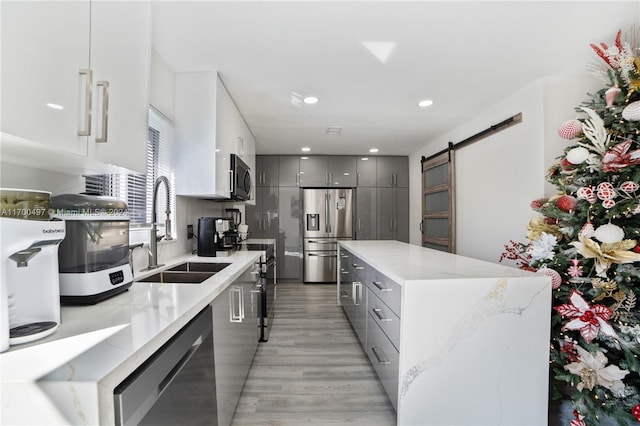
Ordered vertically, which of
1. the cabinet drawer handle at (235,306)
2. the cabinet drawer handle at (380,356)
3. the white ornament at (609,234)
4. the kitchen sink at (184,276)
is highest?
the white ornament at (609,234)

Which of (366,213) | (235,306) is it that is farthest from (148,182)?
(366,213)

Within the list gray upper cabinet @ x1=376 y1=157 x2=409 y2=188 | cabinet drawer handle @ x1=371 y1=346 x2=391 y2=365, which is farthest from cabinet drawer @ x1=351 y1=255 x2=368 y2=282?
gray upper cabinet @ x1=376 y1=157 x2=409 y2=188

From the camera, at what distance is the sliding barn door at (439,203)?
385 centimetres

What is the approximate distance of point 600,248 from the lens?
1545 mm

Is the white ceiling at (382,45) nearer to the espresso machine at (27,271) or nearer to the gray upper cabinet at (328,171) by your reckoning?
the espresso machine at (27,271)

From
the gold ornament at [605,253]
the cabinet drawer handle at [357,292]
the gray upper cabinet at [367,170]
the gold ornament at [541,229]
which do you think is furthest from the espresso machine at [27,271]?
the gray upper cabinet at [367,170]

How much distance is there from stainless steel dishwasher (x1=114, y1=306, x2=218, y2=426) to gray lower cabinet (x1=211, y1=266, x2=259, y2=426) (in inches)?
3.9

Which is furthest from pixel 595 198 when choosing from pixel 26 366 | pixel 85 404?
pixel 26 366

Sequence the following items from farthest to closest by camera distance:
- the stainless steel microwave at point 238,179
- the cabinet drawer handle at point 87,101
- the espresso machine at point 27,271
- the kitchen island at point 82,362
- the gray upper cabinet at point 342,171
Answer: the gray upper cabinet at point 342,171
the stainless steel microwave at point 238,179
the cabinet drawer handle at point 87,101
the espresso machine at point 27,271
the kitchen island at point 82,362

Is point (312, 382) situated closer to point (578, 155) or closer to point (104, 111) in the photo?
point (104, 111)

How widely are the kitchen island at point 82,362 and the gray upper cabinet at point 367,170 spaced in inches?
188

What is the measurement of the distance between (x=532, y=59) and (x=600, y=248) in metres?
1.49

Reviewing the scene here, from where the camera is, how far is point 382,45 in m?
1.92

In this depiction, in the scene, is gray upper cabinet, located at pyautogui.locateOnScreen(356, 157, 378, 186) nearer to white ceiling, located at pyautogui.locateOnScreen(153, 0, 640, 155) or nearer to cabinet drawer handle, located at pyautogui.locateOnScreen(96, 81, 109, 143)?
white ceiling, located at pyautogui.locateOnScreen(153, 0, 640, 155)
